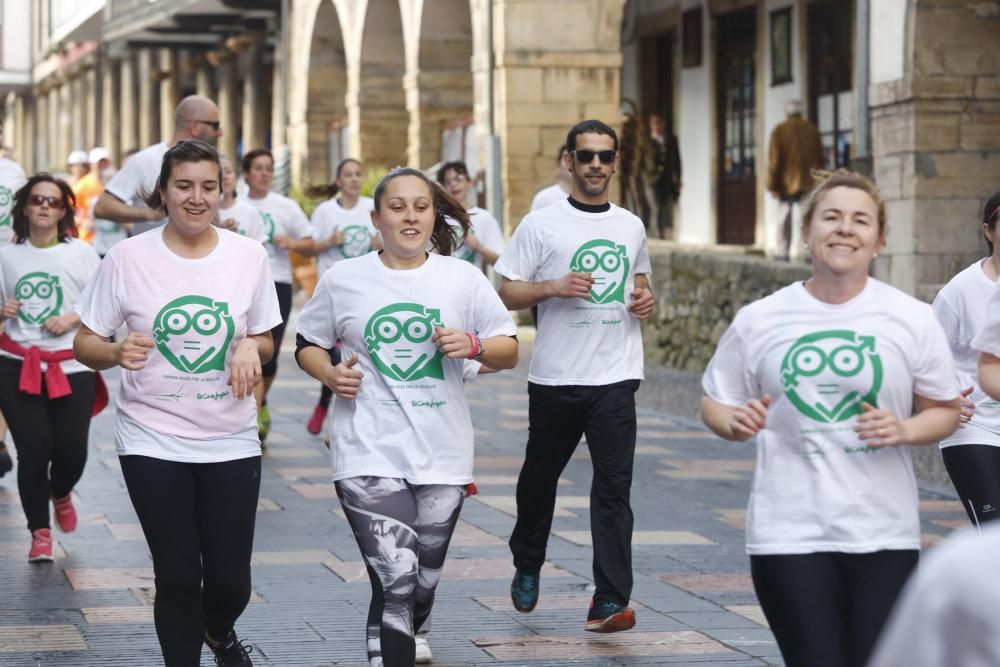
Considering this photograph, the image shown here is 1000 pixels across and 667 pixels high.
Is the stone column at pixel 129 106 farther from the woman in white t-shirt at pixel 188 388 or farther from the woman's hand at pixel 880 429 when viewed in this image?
the woman's hand at pixel 880 429

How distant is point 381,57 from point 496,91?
236 inches

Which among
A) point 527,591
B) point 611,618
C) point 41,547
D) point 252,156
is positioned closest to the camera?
point 611,618

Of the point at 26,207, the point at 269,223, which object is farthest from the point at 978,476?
the point at 269,223

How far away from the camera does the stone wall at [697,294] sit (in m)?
15.0

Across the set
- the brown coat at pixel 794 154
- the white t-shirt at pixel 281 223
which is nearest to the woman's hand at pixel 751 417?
the white t-shirt at pixel 281 223

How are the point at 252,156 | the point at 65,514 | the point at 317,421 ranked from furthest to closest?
the point at 317,421 < the point at 252,156 < the point at 65,514

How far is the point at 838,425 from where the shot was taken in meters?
3.87

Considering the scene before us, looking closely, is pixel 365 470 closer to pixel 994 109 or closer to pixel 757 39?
pixel 994 109

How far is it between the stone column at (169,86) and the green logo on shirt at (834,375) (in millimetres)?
39265

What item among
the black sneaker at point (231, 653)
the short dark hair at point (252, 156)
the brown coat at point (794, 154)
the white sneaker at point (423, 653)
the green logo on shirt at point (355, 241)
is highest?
the brown coat at point (794, 154)

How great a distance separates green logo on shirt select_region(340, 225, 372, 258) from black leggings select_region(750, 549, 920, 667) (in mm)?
Answer: 8838

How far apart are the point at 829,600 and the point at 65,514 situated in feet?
15.6

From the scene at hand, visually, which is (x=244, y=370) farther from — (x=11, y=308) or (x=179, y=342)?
(x=11, y=308)

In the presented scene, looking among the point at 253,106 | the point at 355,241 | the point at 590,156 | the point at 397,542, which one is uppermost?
the point at 253,106
